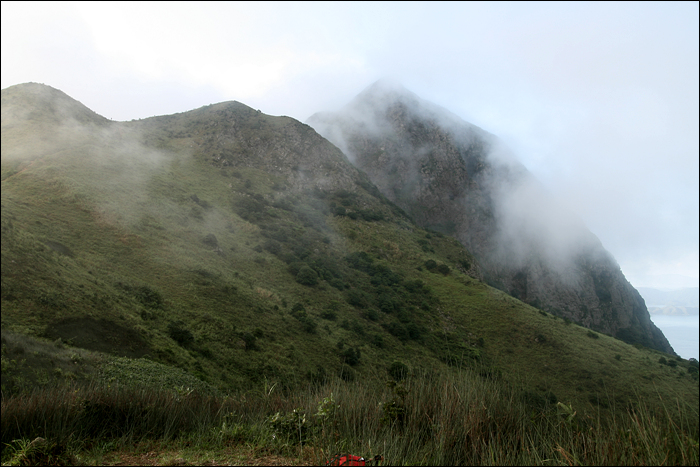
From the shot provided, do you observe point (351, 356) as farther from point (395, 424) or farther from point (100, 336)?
point (395, 424)

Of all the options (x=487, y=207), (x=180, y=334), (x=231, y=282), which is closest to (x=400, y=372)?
(x=180, y=334)

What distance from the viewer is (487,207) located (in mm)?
126312

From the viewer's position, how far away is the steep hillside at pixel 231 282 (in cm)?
1739

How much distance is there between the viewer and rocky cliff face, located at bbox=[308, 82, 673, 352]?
103m

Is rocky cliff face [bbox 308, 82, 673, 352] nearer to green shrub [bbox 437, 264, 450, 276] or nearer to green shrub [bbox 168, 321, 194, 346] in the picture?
green shrub [bbox 437, 264, 450, 276]

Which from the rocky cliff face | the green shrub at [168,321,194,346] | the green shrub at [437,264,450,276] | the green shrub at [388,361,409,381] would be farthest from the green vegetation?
the rocky cliff face

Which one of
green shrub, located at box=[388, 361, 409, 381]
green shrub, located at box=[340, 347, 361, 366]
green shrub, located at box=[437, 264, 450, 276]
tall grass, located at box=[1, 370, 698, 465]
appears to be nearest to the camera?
tall grass, located at box=[1, 370, 698, 465]

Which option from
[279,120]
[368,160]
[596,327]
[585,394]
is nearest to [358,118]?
[368,160]

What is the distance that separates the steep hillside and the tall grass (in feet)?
1.72

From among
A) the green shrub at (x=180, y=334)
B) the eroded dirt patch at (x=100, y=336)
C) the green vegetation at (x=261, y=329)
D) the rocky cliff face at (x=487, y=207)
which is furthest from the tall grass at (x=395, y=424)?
the rocky cliff face at (x=487, y=207)

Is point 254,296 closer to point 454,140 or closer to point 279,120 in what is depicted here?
point 279,120

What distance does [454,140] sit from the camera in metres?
137

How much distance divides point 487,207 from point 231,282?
11182cm

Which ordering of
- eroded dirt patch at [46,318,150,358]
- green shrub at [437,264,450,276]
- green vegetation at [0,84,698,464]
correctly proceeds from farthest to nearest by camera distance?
green shrub at [437,264,450,276]
eroded dirt patch at [46,318,150,358]
green vegetation at [0,84,698,464]
